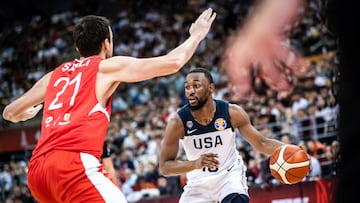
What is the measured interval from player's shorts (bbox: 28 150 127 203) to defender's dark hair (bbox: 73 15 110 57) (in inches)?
29.5

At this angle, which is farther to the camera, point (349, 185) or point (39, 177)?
point (39, 177)

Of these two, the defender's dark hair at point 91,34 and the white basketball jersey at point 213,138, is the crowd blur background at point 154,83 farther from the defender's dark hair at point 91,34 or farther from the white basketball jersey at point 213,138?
the defender's dark hair at point 91,34

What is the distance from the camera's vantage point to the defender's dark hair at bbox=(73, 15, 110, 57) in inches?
165

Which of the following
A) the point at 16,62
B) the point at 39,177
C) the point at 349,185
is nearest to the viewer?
the point at 349,185

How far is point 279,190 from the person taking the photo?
29.9 feet

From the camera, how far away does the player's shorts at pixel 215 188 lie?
5902 millimetres

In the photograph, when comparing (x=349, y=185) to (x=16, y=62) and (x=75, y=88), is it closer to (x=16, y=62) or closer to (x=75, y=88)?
(x=75, y=88)

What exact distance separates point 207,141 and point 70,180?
246 centimetres

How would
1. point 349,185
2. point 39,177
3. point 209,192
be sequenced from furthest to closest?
point 209,192 → point 39,177 → point 349,185

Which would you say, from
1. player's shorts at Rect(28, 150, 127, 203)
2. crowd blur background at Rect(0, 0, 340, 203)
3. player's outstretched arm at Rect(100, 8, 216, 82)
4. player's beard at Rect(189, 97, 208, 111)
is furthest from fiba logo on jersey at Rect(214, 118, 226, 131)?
player's shorts at Rect(28, 150, 127, 203)

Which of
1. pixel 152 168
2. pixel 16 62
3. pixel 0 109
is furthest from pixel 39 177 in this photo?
pixel 16 62

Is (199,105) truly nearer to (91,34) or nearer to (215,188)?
(215,188)

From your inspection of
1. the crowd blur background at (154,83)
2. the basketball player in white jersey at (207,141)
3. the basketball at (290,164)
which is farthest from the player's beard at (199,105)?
the crowd blur background at (154,83)

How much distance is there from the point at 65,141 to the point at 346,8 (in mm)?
2411
